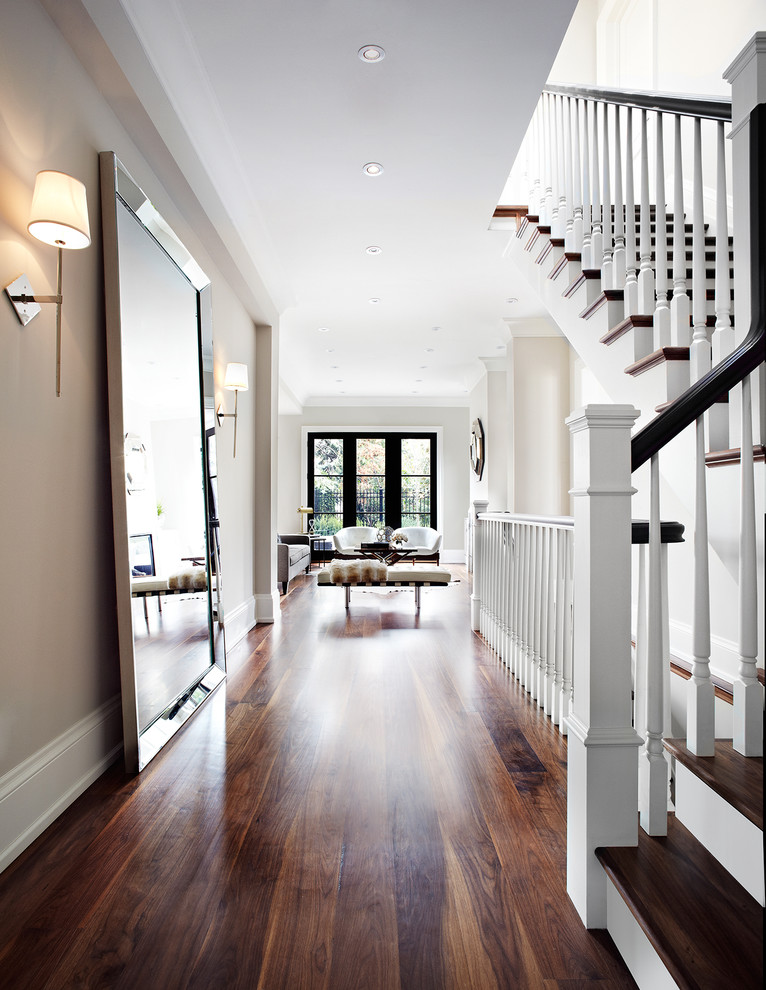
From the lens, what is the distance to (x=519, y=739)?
2.51 metres

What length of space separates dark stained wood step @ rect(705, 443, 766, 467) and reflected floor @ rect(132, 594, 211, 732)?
2.08 meters

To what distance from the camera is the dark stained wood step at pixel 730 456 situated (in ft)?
5.25

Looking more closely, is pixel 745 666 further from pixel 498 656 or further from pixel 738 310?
pixel 498 656

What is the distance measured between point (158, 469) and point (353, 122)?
1.96m

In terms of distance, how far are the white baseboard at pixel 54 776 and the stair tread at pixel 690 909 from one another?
154 cm

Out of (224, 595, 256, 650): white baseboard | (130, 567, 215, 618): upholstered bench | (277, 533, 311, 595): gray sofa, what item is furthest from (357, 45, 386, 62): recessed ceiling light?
(277, 533, 311, 595): gray sofa

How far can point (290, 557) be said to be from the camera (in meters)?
7.30

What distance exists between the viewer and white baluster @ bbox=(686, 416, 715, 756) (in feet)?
4.41

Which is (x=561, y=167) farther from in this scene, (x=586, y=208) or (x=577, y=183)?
(x=586, y=208)

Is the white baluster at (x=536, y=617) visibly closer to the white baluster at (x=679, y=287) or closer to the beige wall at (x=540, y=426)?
the white baluster at (x=679, y=287)

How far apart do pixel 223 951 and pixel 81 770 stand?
1.03 meters

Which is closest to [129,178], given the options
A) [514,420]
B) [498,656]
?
[498,656]

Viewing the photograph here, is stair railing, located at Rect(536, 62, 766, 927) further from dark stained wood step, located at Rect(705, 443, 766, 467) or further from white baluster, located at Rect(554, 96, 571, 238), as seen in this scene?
white baluster, located at Rect(554, 96, 571, 238)

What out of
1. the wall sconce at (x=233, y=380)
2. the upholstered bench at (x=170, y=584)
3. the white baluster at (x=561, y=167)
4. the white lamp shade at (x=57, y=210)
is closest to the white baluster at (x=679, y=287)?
the white baluster at (x=561, y=167)
